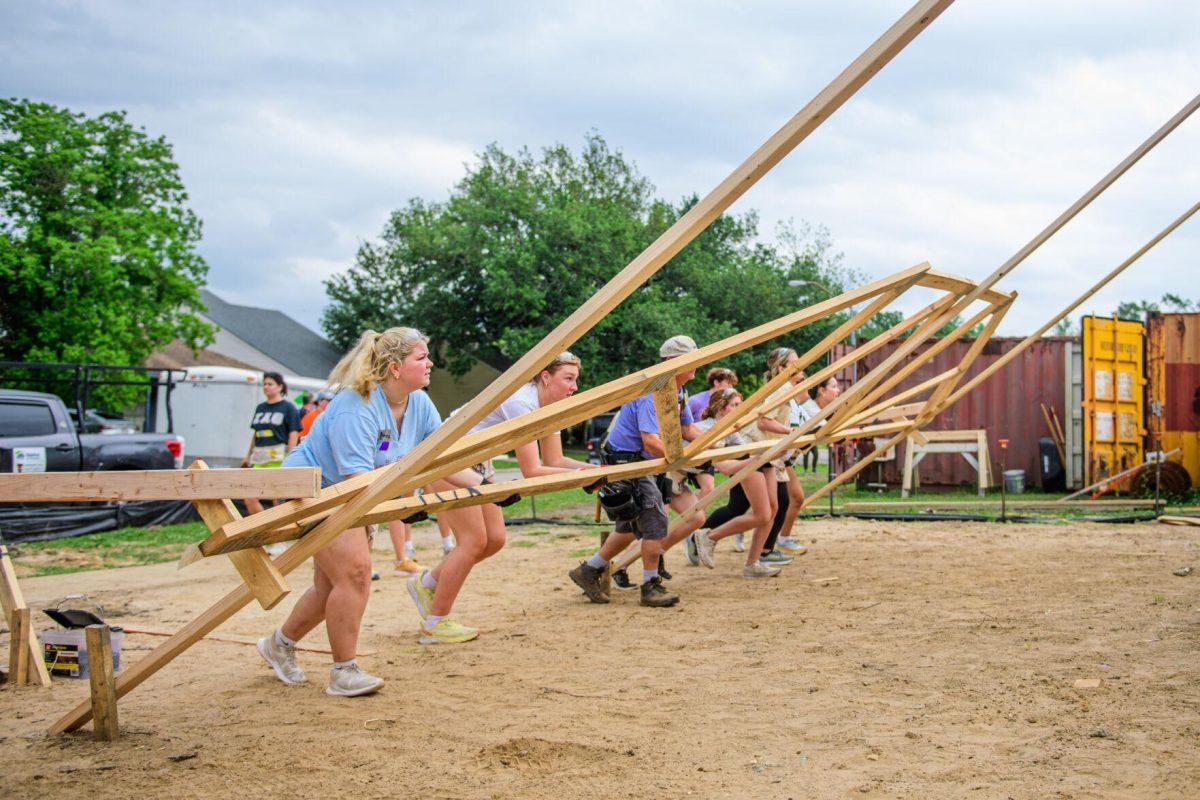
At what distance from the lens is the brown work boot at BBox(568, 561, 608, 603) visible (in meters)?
6.82

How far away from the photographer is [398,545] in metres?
8.41

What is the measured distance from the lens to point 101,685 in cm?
375

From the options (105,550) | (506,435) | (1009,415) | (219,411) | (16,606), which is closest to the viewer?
(506,435)

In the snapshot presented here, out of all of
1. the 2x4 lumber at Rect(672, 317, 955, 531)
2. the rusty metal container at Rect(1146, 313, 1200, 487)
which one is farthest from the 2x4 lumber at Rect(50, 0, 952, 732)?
the rusty metal container at Rect(1146, 313, 1200, 487)

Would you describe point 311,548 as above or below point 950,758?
above

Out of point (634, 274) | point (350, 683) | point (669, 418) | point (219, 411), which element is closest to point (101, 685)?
point (350, 683)

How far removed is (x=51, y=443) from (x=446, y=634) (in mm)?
7562

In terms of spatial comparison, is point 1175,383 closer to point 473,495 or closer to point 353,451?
point 473,495

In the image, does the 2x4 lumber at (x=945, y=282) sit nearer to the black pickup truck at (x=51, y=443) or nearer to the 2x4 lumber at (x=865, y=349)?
the 2x4 lumber at (x=865, y=349)

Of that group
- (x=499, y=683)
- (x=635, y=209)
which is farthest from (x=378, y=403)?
(x=635, y=209)

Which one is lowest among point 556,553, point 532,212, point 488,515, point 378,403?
point 556,553

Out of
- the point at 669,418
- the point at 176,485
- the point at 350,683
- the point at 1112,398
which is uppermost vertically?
the point at 1112,398

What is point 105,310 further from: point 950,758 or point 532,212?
point 950,758

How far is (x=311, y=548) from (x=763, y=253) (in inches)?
2109
